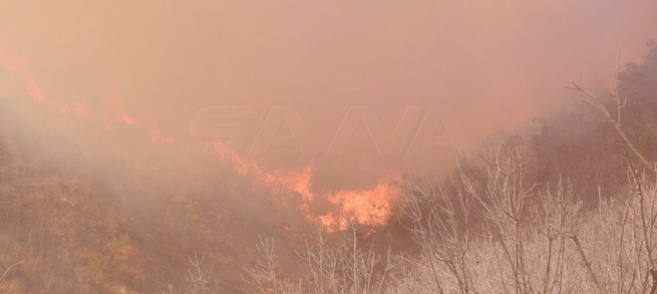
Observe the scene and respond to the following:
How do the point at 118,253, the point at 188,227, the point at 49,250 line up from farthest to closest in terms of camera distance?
the point at 188,227
the point at 118,253
the point at 49,250

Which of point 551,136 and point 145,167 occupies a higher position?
point 551,136

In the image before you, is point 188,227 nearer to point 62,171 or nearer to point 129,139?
point 62,171

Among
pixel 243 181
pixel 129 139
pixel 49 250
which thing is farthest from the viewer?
pixel 243 181

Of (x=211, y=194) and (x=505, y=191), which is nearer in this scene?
(x=505, y=191)

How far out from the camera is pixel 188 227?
129 ft

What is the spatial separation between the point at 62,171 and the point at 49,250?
10638mm

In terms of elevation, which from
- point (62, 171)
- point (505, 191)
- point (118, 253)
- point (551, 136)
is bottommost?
point (505, 191)

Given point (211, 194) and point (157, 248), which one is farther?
point (211, 194)

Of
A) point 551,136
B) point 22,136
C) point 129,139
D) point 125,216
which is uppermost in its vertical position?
point 551,136

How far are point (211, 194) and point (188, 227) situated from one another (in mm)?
7364

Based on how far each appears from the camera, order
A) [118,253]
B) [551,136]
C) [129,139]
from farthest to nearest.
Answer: [551,136]
[129,139]
[118,253]

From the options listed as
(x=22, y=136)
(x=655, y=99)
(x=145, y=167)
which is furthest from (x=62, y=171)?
(x=655, y=99)

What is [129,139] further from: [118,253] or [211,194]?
[118,253]

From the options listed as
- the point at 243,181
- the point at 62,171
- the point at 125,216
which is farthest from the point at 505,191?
the point at 243,181
